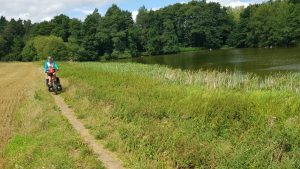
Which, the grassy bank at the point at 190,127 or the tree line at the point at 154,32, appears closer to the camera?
the grassy bank at the point at 190,127

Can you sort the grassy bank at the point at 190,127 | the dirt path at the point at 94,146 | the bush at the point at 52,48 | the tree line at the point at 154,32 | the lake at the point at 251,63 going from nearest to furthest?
the grassy bank at the point at 190,127
the dirt path at the point at 94,146
the lake at the point at 251,63
the bush at the point at 52,48
the tree line at the point at 154,32

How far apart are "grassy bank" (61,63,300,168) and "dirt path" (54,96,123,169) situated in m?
0.22

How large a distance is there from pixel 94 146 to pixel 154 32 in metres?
104

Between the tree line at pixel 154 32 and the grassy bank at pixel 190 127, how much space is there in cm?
6962

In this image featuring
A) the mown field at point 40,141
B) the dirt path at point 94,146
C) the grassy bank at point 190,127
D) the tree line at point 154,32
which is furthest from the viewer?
the tree line at point 154,32

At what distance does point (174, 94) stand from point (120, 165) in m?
A: 8.23

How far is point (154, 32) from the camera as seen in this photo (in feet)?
375

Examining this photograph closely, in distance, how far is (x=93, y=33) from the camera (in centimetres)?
10500

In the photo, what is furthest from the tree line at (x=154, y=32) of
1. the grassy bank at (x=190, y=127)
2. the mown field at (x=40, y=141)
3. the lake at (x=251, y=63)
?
the grassy bank at (x=190, y=127)

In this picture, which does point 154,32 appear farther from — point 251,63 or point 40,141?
point 40,141

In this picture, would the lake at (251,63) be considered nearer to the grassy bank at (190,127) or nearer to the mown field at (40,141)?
the grassy bank at (190,127)

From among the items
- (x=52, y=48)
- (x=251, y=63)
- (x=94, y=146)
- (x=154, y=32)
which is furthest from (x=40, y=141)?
(x=154, y=32)

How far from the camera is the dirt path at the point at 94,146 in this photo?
9984mm

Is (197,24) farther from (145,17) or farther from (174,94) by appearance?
(174,94)
